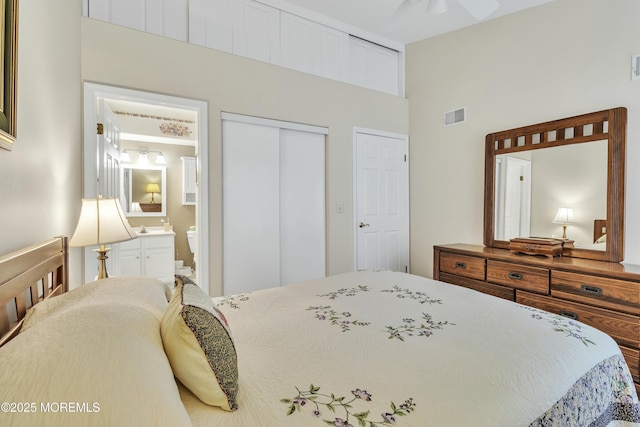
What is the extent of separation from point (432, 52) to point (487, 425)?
3.88 m

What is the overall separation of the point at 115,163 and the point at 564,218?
3.98m

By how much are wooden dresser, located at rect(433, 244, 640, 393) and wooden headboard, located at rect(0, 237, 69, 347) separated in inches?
114

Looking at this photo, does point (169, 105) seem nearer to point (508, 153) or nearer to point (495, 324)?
point (495, 324)

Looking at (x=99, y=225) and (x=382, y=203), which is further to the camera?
(x=382, y=203)

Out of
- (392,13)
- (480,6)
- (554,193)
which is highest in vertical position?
(392,13)

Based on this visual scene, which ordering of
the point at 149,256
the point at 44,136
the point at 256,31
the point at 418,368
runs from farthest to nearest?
the point at 149,256, the point at 256,31, the point at 44,136, the point at 418,368

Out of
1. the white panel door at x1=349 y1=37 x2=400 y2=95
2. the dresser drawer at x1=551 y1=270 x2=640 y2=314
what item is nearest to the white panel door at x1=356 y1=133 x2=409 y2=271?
the white panel door at x1=349 y1=37 x2=400 y2=95

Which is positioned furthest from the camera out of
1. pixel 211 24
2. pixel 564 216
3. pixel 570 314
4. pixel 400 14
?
pixel 211 24

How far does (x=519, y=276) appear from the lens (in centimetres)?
250

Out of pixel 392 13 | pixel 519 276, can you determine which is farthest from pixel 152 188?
pixel 519 276

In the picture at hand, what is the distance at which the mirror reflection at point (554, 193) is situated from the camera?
2.47 m

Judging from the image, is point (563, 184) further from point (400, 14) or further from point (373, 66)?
point (373, 66)

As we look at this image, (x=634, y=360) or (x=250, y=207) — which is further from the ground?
(x=250, y=207)

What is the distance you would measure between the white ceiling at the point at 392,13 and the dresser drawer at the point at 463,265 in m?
2.17
